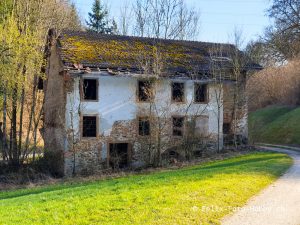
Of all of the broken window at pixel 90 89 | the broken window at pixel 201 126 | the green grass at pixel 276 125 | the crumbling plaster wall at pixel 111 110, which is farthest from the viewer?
the green grass at pixel 276 125

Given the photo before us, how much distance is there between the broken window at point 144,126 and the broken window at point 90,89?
327 cm

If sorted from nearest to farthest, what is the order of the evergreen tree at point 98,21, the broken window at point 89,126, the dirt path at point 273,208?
the dirt path at point 273,208 → the broken window at point 89,126 → the evergreen tree at point 98,21

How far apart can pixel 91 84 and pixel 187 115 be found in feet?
21.7

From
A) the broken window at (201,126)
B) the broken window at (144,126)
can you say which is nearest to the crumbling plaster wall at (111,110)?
the broken window at (144,126)

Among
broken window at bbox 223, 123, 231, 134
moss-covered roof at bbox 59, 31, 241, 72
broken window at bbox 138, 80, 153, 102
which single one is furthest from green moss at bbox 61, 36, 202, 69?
broken window at bbox 223, 123, 231, 134

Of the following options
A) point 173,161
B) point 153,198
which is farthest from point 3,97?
point 153,198

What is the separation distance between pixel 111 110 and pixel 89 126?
1650mm

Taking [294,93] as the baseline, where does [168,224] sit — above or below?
below

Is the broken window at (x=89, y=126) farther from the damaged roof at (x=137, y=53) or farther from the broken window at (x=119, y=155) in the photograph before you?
the damaged roof at (x=137, y=53)

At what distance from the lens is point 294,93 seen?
3997cm

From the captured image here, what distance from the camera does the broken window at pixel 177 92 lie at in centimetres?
2547

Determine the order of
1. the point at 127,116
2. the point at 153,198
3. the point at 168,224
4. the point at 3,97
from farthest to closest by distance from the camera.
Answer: the point at 127,116
the point at 3,97
the point at 153,198
the point at 168,224

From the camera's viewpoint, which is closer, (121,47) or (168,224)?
(168,224)

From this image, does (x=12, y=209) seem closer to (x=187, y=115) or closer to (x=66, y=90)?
(x=66, y=90)
